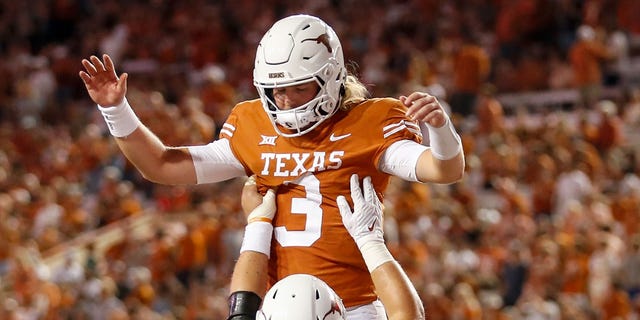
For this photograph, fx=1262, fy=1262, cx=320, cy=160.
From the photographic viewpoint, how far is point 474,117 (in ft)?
45.4

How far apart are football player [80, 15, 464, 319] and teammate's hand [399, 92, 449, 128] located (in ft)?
0.26

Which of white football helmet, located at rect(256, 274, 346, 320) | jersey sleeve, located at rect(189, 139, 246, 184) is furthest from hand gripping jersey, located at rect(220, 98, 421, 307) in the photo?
white football helmet, located at rect(256, 274, 346, 320)

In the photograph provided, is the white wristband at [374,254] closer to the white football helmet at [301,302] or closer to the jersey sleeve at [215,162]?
the white football helmet at [301,302]

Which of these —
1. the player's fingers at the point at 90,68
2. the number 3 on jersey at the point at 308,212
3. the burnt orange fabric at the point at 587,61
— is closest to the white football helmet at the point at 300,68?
the number 3 on jersey at the point at 308,212

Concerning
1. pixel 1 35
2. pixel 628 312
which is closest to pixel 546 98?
pixel 628 312

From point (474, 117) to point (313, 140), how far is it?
9.22m

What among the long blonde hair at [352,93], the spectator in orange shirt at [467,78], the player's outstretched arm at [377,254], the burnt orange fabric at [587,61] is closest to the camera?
the player's outstretched arm at [377,254]

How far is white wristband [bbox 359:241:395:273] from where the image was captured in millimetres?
4461

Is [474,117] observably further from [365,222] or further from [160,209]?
[365,222]

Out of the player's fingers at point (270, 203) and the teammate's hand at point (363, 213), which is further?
the player's fingers at point (270, 203)

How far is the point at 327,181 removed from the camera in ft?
15.5

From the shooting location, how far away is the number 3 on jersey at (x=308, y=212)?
4.74m

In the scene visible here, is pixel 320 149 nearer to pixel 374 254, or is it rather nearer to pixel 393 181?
pixel 374 254

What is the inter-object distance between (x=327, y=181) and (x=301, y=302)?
946mm
